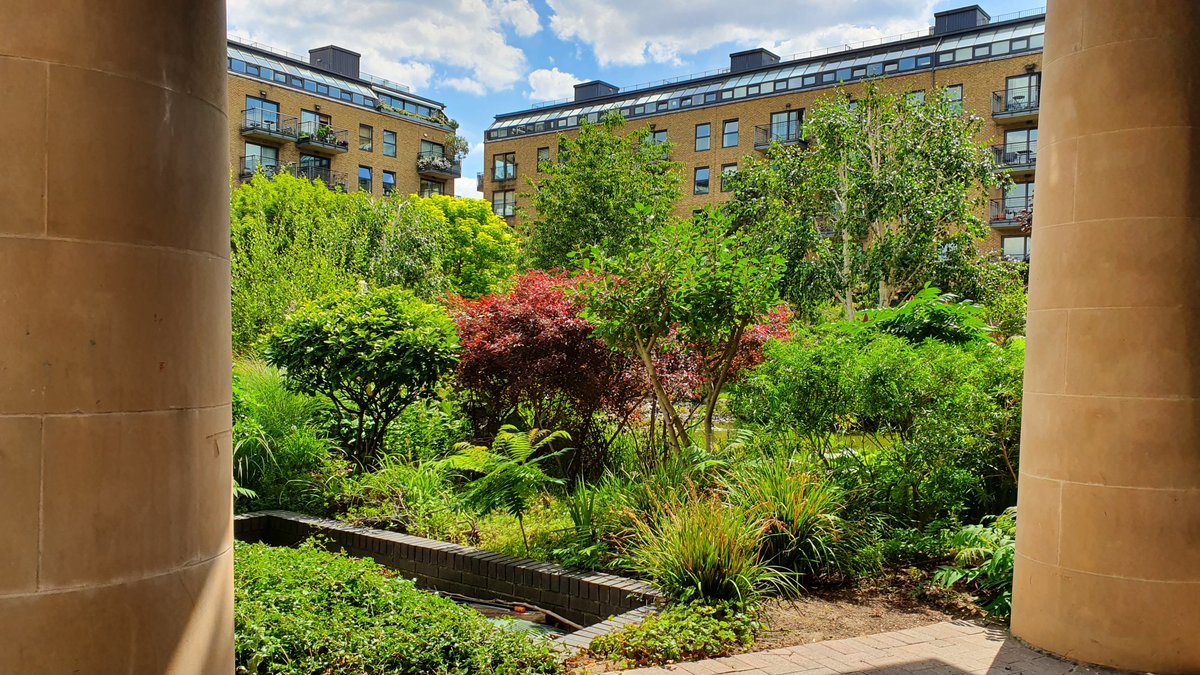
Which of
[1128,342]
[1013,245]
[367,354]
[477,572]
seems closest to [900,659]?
[1128,342]

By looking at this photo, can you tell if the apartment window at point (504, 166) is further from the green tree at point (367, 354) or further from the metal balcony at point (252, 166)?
the green tree at point (367, 354)

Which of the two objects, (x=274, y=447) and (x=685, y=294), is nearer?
(x=685, y=294)

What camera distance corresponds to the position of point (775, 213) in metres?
26.1

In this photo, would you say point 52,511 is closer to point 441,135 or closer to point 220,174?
point 220,174

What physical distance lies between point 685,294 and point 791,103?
4639 cm

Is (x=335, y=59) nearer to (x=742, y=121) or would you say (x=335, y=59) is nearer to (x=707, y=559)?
(x=742, y=121)

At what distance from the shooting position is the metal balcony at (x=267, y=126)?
5150 centimetres

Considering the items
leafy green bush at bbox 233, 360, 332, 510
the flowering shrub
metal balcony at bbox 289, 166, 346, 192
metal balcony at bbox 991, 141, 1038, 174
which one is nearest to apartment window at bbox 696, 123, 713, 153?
metal balcony at bbox 991, 141, 1038, 174

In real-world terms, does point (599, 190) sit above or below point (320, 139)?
below

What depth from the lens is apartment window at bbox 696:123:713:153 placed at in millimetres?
57219

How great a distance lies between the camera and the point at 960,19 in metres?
50.9

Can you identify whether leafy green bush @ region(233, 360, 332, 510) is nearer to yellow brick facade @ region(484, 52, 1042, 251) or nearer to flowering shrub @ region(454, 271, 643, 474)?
flowering shrub @ region(454, 271, 643, 474)

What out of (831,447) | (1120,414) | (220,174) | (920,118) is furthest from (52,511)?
(920,118)

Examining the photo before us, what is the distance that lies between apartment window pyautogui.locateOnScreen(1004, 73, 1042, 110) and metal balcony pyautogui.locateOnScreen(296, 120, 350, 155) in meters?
36.5
